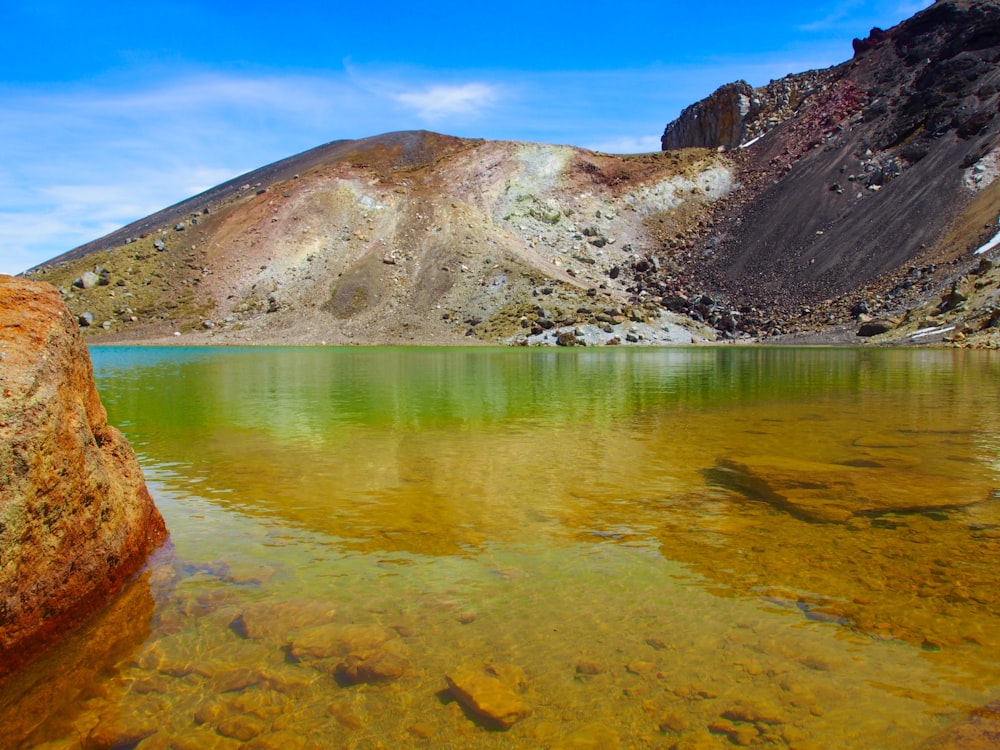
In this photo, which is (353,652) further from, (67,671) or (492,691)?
(67,671)

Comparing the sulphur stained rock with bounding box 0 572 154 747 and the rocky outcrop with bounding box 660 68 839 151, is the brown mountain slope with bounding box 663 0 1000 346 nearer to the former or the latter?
the rocky outcrop with bounding box 660 68 839 151

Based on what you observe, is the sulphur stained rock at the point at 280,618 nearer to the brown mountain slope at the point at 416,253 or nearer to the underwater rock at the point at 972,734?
the underwater rock at the point at 972,734

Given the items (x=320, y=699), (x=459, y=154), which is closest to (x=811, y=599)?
(x=320, y=699)

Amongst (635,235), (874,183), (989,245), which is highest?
(874,183)

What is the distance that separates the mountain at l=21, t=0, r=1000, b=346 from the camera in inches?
2539

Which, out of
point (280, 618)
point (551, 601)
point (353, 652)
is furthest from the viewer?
point (551, 601)

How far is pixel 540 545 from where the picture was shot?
6965mm

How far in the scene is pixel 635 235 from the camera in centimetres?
8681

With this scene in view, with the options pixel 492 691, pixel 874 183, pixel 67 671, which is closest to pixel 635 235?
pixel 874 183

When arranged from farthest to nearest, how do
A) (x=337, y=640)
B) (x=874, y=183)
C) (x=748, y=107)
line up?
(x=748, y=107), (x=874, y=183), (x=337, y=640)

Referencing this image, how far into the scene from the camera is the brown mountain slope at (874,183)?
6119 centimetres

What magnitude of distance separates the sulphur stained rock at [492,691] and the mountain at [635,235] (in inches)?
2153

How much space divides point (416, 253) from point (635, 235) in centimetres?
2787

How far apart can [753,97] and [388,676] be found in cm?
11489
